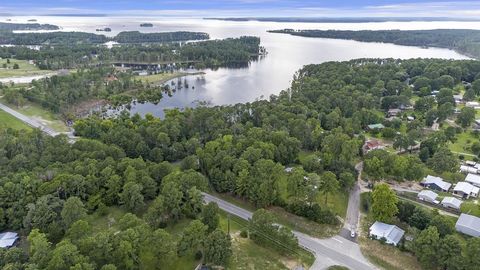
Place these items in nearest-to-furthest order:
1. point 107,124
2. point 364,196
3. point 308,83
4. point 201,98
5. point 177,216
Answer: point 177,216 < point 364,196 < point 107,124 < point 308,83 < point 201,98

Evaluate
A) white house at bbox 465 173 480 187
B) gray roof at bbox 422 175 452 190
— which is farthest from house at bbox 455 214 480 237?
white house at bbox 465 173 480 187

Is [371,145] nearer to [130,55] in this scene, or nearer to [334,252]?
[334,252]

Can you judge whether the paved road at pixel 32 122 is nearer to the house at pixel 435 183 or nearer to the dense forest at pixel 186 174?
the dense forest at pixel 186 174

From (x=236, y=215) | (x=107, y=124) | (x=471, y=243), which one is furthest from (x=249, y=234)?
(x=107, y=124)

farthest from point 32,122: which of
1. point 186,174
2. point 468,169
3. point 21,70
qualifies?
point 468,169

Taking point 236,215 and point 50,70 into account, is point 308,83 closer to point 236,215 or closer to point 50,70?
point 236,215

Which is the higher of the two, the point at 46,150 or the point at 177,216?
the point at 46,150

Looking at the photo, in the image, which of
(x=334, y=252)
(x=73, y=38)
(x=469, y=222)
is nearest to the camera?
(x=334, y=252)
